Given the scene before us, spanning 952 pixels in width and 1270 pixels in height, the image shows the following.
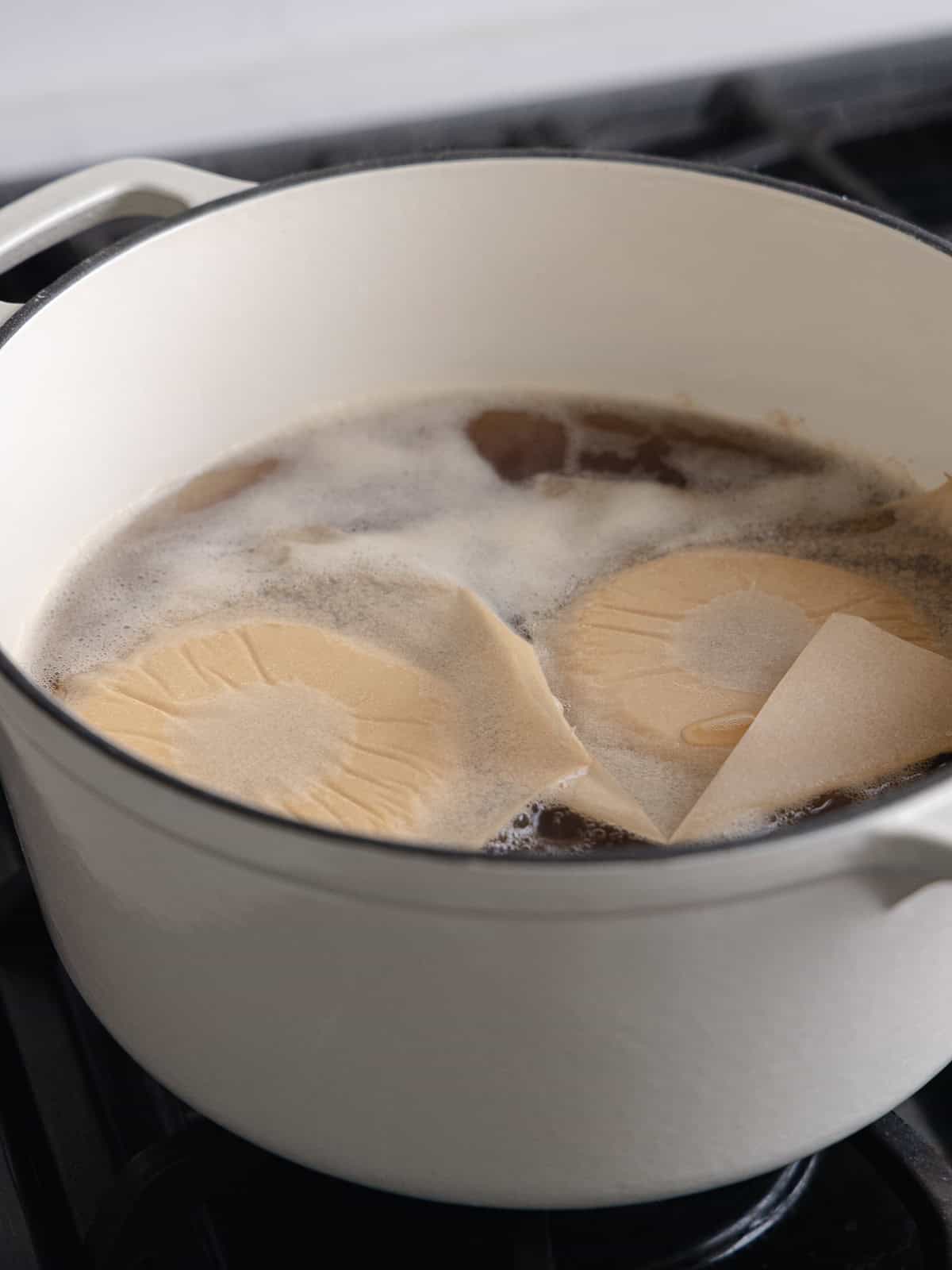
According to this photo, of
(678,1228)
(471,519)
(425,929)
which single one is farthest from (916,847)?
(471,519)

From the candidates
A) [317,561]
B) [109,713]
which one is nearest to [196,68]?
[317,561]

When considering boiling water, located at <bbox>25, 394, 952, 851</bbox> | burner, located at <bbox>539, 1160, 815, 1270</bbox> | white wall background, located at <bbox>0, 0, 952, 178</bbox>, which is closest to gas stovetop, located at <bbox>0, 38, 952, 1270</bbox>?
burner, located at <bbox>539, 1160, 815, 1270</bbox>

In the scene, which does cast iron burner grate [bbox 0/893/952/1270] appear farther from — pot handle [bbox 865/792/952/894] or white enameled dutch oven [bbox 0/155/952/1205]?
pot handle [bbox 865/792/952/894]

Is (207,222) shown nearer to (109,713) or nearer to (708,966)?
(109,713)

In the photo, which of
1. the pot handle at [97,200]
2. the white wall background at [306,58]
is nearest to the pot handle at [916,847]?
the pot handle at [97,200]

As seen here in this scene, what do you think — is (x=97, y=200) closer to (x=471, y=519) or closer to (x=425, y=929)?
(x=471, y=519)
